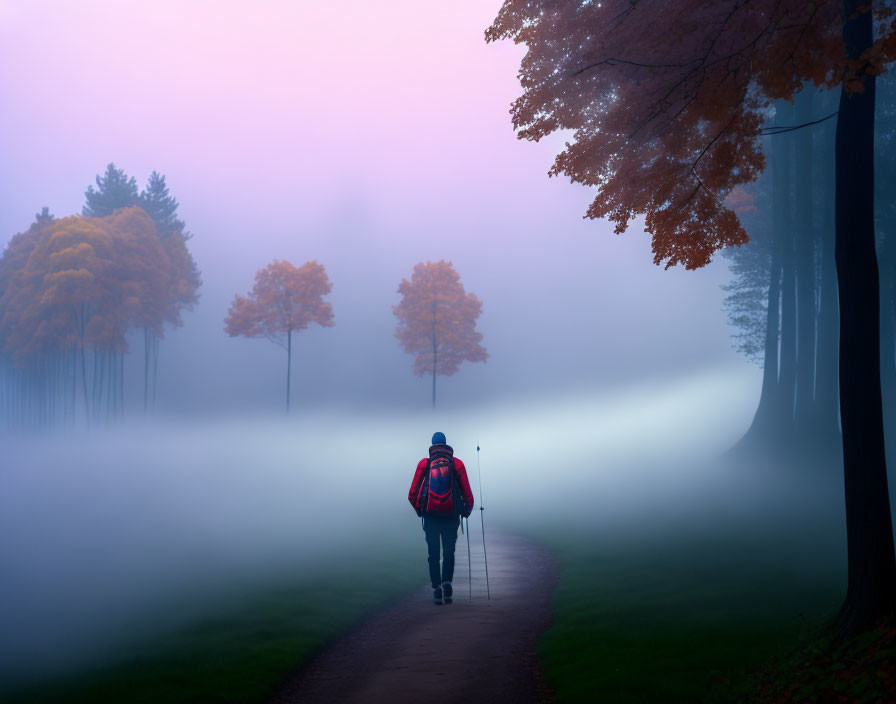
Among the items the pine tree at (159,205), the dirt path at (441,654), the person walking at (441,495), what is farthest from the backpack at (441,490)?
the pine tree at (159,205)

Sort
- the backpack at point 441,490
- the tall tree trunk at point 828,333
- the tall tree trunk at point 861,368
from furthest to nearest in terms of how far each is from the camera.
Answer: the tall tree trunk at point 828,333, the backpack at point 441,490, the tall tree trunk at point 861,368

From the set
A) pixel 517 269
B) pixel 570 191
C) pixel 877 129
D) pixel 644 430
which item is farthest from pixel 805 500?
pixel 570 191

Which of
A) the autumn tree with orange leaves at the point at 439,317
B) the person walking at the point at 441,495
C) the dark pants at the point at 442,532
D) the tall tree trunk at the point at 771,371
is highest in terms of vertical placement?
the autumn tree with orange leaves at the point at 439,317

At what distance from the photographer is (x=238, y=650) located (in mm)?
9953

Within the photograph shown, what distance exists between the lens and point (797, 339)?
23938 mm

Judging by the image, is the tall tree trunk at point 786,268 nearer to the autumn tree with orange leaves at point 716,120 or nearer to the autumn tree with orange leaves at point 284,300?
the autumn tree with orange leaves at point 716,120

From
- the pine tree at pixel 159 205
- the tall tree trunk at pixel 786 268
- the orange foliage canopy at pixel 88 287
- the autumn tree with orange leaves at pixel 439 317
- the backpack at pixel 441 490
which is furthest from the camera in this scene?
the pine tree at pixel 159 205

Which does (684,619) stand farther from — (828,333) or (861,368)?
(828,333)

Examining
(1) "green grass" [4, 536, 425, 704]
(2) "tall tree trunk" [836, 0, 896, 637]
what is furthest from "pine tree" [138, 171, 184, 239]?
(2) "tall tree trunk" [836, 0, 896, 637]

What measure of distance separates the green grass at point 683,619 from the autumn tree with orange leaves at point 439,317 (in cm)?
3436

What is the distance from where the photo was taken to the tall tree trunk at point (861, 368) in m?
Result: 7.54

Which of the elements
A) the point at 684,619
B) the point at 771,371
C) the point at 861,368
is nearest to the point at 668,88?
the point at 861,368

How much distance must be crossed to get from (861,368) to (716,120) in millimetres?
3258

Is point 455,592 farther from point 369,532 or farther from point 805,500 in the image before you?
point 805,500
